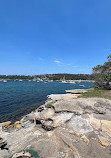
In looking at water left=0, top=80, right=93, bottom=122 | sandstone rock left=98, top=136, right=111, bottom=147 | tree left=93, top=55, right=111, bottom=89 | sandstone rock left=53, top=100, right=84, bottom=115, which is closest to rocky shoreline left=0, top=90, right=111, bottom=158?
sandstone rock left=98, top=136, right=111, bottom=147

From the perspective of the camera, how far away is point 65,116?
5320 mm

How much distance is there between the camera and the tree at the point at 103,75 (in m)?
18.6

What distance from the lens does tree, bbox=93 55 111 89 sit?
18562 millimetres

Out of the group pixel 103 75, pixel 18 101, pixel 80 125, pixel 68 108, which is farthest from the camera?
pixel 103 75

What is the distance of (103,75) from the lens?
1939cm

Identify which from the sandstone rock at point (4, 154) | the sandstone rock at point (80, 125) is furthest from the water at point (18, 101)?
the sandstone rock at point (80, 125)

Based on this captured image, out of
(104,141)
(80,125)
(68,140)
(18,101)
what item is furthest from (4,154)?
(18,101)

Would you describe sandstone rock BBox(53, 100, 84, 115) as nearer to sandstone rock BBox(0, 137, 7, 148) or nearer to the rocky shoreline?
the rocky shoreline

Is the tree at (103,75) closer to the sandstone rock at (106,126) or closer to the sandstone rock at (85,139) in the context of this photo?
the sandstone rock at (106,126)

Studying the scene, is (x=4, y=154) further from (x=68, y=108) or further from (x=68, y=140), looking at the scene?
(x=68, y=108)

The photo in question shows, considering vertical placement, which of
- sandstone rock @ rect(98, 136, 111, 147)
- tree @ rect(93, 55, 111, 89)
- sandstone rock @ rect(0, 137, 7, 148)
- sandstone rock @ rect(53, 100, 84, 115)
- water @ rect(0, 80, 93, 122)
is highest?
tree @ rect(93, 55, 111, 89)

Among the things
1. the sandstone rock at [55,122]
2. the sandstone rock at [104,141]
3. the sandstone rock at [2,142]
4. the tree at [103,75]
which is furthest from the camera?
the tree at [103,75]

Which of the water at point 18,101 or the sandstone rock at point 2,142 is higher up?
the sandstone rock at point 2,142

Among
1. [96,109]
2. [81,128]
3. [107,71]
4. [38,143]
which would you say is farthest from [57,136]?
[107,71]
